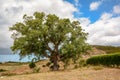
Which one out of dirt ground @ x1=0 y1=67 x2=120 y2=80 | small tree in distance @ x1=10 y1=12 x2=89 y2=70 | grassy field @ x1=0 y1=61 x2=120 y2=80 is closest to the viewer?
dirt ground @ x1=0 y1=67 x2=120 y2=80

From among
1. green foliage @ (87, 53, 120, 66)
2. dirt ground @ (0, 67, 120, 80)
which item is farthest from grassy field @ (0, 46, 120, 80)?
green foliage @ (87, 53, 120, 66)

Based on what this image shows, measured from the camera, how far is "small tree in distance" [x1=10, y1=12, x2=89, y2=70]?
39.3 m

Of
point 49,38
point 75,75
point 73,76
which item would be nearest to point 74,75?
point 75,75

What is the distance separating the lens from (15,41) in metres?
39.5

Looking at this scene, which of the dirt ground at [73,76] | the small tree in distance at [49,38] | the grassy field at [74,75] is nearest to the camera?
the dirt ground at [73,76]

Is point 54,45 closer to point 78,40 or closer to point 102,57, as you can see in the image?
point 78,40

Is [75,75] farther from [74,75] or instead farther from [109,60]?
[109,60]

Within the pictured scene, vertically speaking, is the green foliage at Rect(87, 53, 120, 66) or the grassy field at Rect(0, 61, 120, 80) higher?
the green foliage at Rect(87, 53, 120, 66)

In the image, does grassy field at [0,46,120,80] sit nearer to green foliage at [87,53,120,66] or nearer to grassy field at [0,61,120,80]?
grassy field at [0,61,120,80]

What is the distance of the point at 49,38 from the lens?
40250 millimetres

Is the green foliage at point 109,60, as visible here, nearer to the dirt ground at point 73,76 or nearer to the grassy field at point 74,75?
the grassy field at point 74,75

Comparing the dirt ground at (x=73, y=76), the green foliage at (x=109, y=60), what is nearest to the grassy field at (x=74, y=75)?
the dirt ground at (x=73, y=76)

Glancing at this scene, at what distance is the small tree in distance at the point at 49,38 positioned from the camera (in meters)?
39.3

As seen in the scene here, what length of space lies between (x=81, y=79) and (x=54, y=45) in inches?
620
